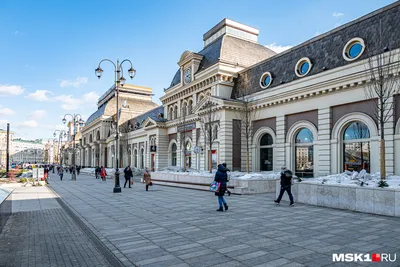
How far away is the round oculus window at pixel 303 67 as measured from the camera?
22344 millimetres

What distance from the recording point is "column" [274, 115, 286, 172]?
23.8m

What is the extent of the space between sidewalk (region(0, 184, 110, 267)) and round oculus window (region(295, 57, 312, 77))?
729 inches

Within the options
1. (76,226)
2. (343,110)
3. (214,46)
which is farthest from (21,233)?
(214,46)

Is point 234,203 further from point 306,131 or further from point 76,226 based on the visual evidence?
point 306,131

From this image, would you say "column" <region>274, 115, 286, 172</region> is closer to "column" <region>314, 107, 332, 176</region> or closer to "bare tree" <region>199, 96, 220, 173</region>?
"column" <region>314, 107, 332, 176</region>

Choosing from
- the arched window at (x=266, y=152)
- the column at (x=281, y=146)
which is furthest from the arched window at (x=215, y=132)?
the column at (x=281, y=146)

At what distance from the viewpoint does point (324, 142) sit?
20719mm

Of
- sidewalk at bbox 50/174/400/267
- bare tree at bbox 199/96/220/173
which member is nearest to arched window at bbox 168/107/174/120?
bare tree at bbox 199/96/220/173

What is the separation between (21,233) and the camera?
8711 mm

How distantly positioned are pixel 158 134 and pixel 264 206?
2821 cm

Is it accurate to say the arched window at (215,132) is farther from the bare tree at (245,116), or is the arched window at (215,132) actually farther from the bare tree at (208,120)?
the bare tree at (245,116)

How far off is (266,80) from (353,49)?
8080mm

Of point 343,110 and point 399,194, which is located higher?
point 343,110

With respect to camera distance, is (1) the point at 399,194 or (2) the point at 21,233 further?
(1) the point at 399,194
